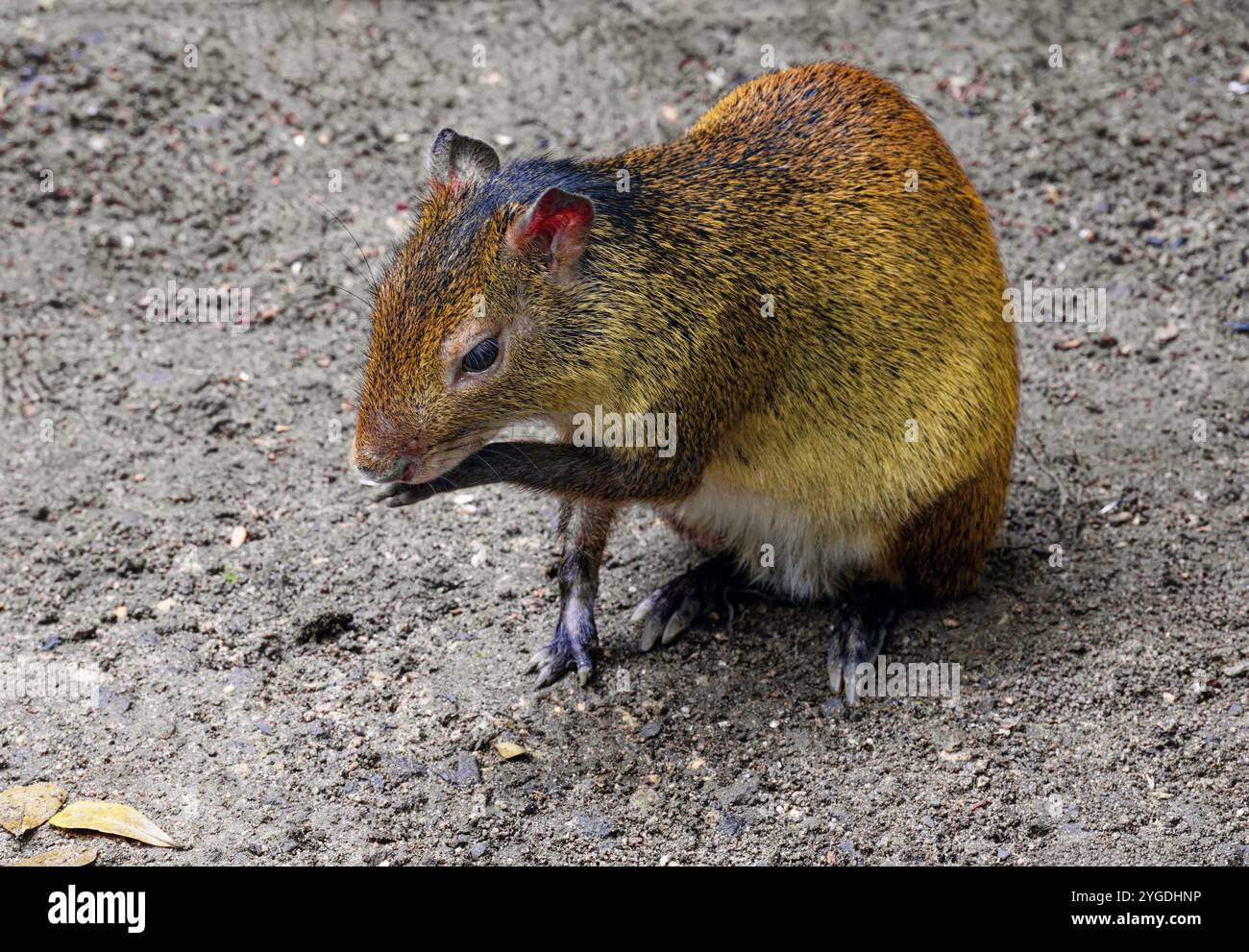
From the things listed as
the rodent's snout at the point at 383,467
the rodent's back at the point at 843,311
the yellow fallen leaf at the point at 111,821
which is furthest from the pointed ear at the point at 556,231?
the yellow fallen leaf at the point at 111,821

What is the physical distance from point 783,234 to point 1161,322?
9.70ft

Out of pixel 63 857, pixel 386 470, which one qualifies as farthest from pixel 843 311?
pixel 63 857

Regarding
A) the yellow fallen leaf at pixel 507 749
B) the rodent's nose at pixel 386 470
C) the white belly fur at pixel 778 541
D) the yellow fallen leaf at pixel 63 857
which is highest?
the rodent's nose at pixel 386 470

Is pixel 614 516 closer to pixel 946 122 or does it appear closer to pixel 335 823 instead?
pixel 335 823

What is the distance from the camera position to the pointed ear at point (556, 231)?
4.40m

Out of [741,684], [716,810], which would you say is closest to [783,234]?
Result: [741,684]

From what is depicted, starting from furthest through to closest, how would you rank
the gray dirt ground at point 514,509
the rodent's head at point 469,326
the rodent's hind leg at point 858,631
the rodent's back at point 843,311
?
the rodent's hind leg at point 858,631, the rodent's back at point 843,311, the gray dirt ground at point 514,509, the rodent's head at point 469,326

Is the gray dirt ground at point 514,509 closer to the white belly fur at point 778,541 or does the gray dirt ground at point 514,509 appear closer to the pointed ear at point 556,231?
the white belly fur at point 778,541

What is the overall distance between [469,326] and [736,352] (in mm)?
1057

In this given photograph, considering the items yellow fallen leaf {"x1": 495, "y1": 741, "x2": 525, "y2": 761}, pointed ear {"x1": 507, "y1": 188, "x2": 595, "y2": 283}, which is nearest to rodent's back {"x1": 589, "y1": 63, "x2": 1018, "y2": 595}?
pointed ear {"x1": 507, "y1": 188, "x2": 595, "y2": 283}

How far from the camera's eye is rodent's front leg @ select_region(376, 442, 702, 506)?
4559 mm

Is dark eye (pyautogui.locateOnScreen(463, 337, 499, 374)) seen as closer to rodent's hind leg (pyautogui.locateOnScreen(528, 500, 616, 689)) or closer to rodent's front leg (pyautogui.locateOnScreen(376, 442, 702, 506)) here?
rodent's front leg (pyautogui.locateOnScreen(376, 442, 702, 506))

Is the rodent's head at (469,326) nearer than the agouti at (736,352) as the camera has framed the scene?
Yes

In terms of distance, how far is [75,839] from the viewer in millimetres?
4445
